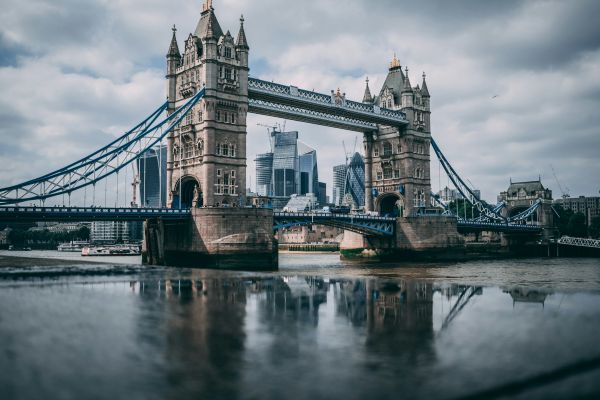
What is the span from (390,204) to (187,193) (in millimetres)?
39489

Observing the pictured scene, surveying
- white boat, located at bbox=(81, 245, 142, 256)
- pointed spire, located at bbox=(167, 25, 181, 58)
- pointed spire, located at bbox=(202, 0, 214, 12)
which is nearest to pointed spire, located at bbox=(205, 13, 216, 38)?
pointed spire, located at bbox=(202, 0, 214, 12)

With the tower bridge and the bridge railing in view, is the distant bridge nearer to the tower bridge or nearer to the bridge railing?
→ the tower bridge

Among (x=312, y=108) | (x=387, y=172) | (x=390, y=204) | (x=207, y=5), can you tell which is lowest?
(x=390, y=204)

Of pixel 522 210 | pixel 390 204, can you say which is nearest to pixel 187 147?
pixel 390 204

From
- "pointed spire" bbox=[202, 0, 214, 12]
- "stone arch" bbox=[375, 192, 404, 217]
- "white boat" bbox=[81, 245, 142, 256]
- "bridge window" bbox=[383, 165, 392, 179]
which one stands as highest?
"pointed spire" bbox=[202, 0, 214, 12]

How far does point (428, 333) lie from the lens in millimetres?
13617

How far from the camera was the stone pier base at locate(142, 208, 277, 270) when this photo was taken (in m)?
51.2

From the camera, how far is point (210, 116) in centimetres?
5650

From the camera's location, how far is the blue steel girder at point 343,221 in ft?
209

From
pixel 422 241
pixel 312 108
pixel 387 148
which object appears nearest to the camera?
pixel 312 108

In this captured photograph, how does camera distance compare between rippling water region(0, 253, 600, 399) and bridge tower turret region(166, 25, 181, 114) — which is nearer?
rippling water region(0, 253, 600, 399)

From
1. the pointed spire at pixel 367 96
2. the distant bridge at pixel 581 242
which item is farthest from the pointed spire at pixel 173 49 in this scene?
the distant bridge at pixel 581 242

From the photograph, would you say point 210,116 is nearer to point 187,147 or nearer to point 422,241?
point 187,147

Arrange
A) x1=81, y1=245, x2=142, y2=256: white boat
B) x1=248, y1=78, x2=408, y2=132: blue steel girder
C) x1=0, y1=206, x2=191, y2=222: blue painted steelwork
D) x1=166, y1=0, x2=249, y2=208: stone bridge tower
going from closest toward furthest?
x1=0, y1=206, x2=191, y2=222: blue painted steelwork, x1=166, y1=0, x2=249, y2=208: stone bridge tower, x1=248, y1=78, x2=408, y2=132: blue steel girder, x1=81, y1=245, x2=142, y2=256: white boat
